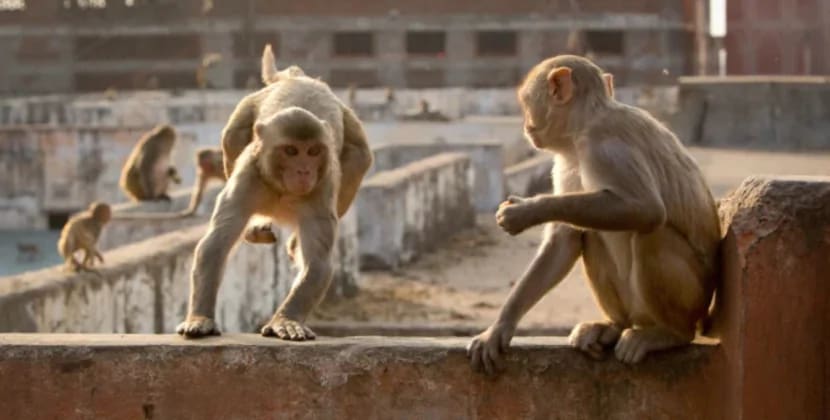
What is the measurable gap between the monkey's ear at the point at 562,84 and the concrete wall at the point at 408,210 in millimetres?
11695

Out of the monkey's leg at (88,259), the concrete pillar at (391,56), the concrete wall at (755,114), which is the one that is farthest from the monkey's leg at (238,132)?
the concrete pillar at (391,56)

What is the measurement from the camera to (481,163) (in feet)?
78.8

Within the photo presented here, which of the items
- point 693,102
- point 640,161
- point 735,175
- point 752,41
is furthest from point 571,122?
point 752,41

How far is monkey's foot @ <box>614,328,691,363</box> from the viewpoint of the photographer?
5.35 meters

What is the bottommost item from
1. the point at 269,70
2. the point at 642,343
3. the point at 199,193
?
the point at 199,193

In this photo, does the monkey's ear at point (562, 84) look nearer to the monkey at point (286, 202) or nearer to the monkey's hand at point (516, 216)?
the monkey's hand at point (516, 216)

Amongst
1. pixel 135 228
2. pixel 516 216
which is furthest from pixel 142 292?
pixel 516 216

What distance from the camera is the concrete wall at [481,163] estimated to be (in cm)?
2403

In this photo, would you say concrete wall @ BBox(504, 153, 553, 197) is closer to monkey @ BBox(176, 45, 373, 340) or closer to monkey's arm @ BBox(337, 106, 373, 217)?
monkey's arm @ BBox(337, 106, 373, 217)

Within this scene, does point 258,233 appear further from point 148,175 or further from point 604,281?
point 148,175

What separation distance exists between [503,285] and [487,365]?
11393 mm

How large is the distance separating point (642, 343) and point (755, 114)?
26.0m

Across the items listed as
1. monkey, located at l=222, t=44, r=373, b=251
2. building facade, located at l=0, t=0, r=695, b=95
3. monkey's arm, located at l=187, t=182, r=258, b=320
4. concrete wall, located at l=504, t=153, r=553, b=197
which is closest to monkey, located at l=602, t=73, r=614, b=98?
monkey's arm, located at l=187, t=182, r=258, b=320

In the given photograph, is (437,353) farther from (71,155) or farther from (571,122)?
(71,155)
